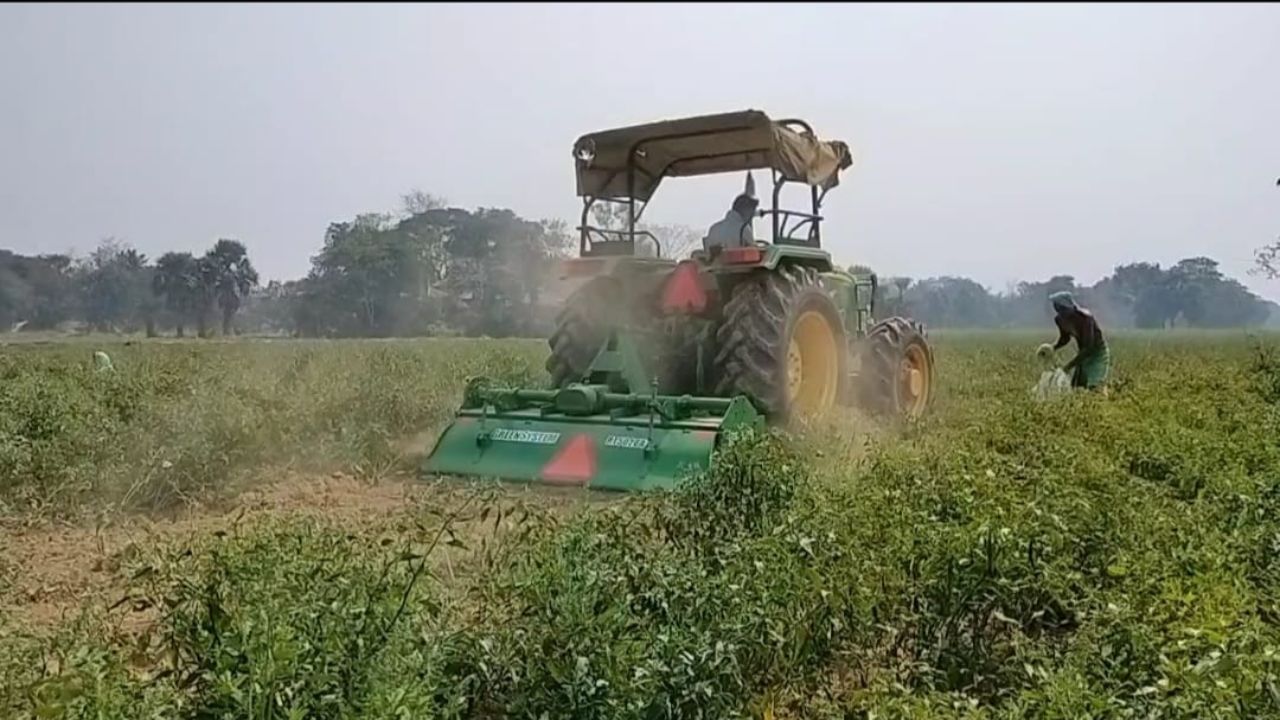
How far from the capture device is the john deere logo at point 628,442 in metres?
5.21

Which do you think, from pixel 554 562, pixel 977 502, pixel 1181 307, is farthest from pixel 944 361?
pixel 554 562

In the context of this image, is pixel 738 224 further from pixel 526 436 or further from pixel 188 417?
pixel 188 417

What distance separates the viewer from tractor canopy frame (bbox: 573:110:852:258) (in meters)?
6.35

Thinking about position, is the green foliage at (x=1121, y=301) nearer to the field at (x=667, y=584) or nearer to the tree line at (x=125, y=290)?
the field at (x=667, y=584)

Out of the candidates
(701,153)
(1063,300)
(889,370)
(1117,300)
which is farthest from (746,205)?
(1117,300)

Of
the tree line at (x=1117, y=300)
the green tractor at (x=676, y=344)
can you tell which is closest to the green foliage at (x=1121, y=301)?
the tree line at (x=1117, y=300)

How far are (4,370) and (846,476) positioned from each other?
5668mm

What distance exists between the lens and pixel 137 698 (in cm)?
231

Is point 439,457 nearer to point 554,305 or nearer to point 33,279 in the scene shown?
point 554,305

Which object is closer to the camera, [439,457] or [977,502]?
[977,502]

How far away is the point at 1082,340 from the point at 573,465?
5523 millimetres

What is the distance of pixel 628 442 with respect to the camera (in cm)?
527

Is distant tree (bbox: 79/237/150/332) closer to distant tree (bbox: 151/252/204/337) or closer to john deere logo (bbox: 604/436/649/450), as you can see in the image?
distant tree (bbox: 151/252/204/337)

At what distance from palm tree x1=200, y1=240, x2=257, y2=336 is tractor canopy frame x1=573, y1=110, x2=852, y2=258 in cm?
375
